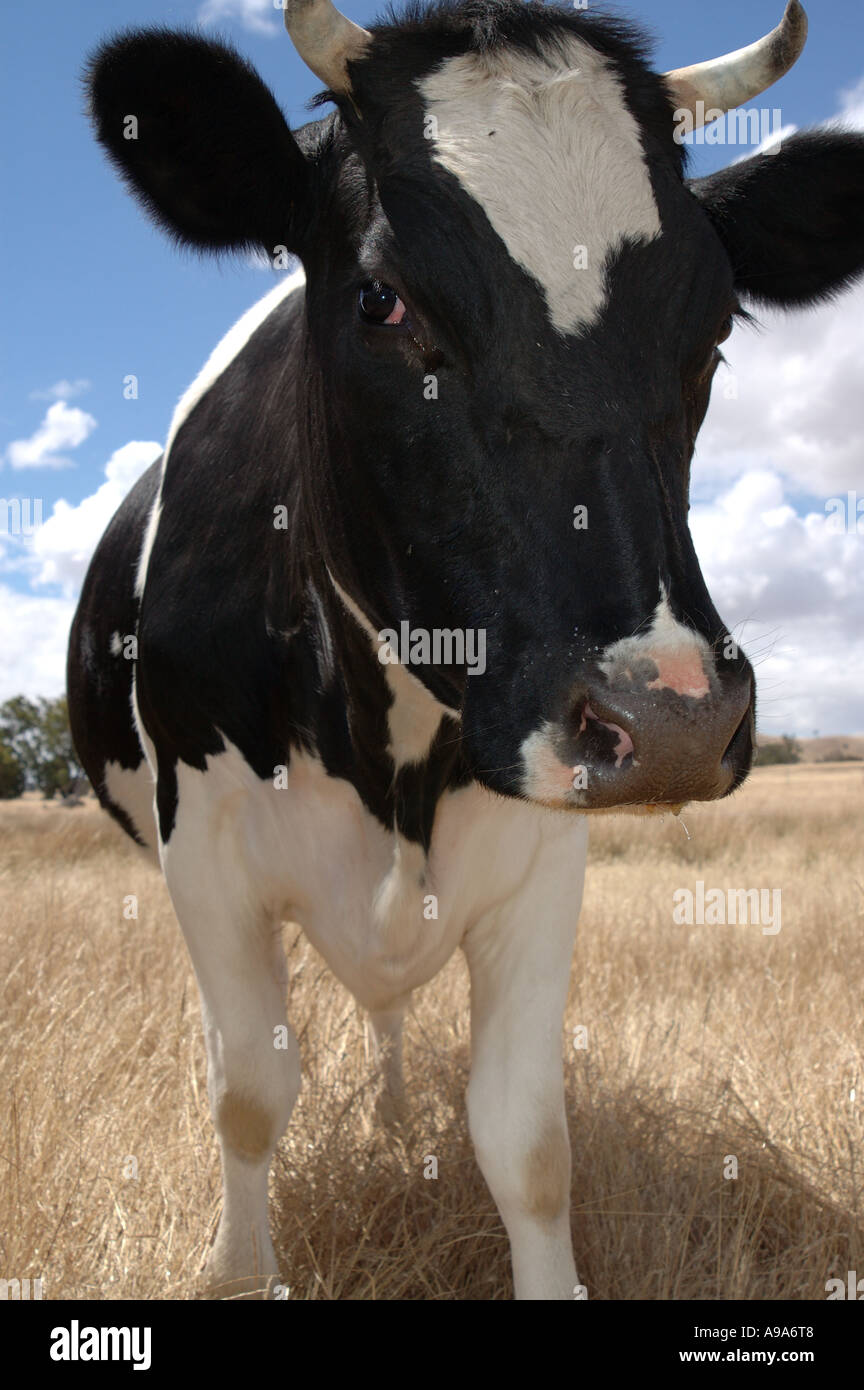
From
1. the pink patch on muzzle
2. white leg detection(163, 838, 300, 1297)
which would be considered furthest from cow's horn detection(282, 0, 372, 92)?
white leg detection(163, 838, 300, 1297)

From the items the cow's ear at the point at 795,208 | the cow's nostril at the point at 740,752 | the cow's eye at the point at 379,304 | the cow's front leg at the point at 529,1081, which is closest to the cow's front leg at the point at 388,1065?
the cow's front leg at the point at 529,1081

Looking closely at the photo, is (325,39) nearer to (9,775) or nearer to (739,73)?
(739,73)

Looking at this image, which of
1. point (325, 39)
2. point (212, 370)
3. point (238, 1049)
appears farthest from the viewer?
point (212, 370)

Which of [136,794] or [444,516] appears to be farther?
[136,794]

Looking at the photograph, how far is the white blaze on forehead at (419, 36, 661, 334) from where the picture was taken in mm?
2248

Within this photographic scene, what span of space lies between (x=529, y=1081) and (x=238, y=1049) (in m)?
0.80

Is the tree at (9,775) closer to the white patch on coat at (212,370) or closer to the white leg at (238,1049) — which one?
the white patch on coat at (212,370)

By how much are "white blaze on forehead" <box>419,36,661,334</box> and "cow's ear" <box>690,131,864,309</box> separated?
2.65ft

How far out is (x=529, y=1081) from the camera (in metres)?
3.17

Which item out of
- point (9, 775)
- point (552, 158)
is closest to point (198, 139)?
point (552, 158)

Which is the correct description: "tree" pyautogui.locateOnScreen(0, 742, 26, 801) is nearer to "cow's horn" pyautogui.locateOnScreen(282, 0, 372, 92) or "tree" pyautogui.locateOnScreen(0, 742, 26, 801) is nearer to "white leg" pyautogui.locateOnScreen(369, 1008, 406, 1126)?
"white leg" pyautogui.locateOnScreen(369, 1008, 406, 1126)

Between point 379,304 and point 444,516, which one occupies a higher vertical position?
point 379,304

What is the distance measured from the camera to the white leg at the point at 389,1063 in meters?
4.40

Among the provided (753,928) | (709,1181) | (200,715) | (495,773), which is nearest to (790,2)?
(495,773)
